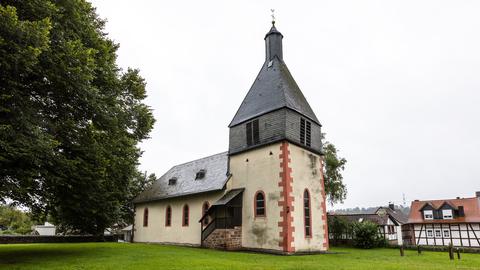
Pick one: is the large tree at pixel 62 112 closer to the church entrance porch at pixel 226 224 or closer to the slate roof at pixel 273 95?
the church entrance porch at pixel 226 224

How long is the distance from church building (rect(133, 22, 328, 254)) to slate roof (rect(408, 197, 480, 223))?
25452mm

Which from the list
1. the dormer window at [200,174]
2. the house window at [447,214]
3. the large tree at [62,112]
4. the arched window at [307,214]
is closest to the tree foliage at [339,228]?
the house window at [447,214]

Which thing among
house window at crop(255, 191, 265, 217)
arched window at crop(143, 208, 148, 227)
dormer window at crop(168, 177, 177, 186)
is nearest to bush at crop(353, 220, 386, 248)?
house window at crop(255, 191, 265, 217)

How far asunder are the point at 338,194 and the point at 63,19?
31.0 metres

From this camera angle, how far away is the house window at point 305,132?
846 inches

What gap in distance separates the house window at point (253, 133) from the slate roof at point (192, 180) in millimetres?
3332

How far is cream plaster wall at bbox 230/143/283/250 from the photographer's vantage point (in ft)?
62.5

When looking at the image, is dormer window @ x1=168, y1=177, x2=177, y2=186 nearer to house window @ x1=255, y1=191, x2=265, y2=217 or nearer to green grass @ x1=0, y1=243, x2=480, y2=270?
house window @ x1=255, y1=191, x2=265, y2=217

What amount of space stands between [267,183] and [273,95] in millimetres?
5855

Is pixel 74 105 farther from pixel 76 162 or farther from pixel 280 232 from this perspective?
pixel 280 232

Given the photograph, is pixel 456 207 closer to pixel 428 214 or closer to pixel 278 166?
pixel 428 214

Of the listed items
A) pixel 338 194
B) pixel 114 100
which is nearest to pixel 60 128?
pixel 114 100

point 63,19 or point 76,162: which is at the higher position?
point 63,19

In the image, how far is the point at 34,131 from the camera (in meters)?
11.9
